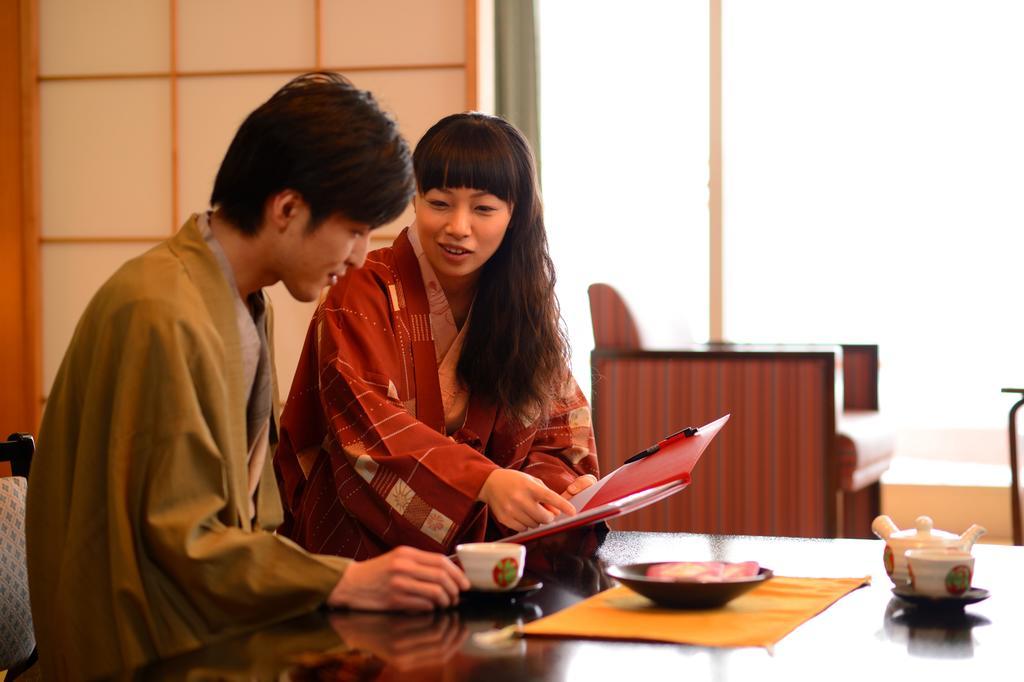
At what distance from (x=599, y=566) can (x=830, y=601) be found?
27cm

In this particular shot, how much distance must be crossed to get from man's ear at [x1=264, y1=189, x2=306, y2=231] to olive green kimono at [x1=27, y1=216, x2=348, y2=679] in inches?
4.3

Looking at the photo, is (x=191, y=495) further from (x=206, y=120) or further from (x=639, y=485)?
(x=206, y=120)

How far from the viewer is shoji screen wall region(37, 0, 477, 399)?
437 cm

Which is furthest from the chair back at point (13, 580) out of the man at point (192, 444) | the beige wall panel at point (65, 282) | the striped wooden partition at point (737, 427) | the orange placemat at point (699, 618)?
the beige wall panel at point (65, 282)

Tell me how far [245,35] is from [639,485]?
3.48 m

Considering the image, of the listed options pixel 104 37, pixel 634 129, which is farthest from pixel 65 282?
pixel 634 129

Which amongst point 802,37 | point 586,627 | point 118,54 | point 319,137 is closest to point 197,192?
point 118,54

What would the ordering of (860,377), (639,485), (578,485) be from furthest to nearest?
(860,377) → (578,485) → (639,485)

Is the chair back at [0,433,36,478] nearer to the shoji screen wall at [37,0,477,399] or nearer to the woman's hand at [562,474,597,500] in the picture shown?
the woman's hand at [562,474,597,500]

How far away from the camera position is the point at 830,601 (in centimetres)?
118

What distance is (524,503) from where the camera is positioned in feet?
5.23

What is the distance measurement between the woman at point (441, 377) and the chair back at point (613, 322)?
1544mm

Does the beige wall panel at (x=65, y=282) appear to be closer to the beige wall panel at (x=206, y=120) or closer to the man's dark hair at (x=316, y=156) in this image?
the beige wall panel at (x=206, y=120)

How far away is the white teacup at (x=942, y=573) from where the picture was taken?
1.15 m
